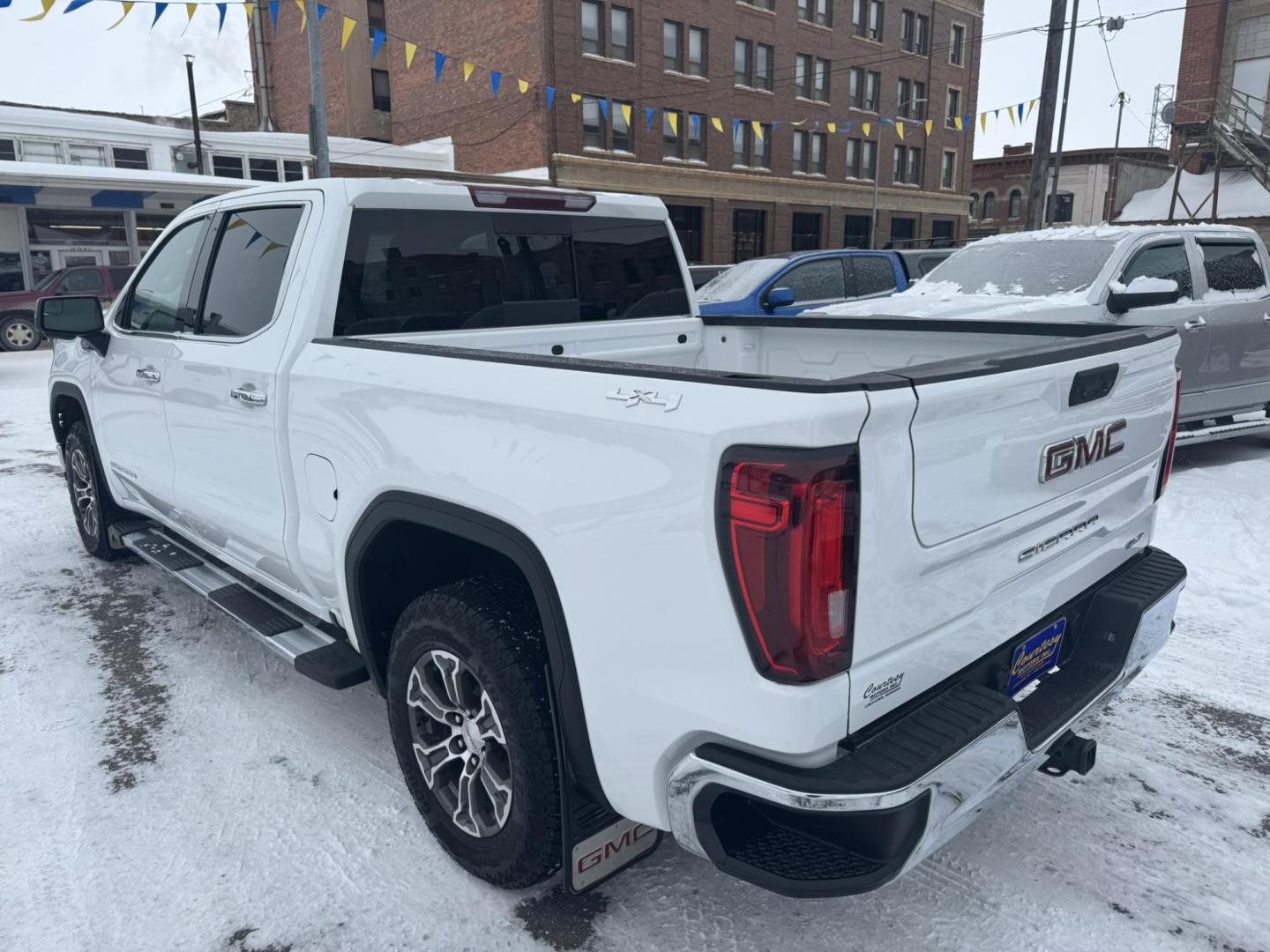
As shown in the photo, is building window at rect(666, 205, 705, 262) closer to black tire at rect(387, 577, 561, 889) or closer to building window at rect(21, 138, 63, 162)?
building window at rect(21, 138, 63, 162)

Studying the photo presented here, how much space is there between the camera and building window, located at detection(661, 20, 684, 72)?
105ft

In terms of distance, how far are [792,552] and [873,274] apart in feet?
34.2

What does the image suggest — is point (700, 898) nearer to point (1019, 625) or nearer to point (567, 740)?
point (567, 740)

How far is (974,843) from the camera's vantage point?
285 centimetres

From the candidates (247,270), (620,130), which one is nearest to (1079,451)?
(247,270)

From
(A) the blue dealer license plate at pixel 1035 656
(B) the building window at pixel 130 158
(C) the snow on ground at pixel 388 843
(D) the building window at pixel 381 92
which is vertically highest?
(D) the building window at pixel 381 92

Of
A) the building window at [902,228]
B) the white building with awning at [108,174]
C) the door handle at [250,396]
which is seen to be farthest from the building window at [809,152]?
the door handle at [250,396]

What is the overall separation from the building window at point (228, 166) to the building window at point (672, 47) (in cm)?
1476

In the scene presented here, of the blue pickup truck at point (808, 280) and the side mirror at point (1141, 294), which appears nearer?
the side mirror at point (1141, 294)

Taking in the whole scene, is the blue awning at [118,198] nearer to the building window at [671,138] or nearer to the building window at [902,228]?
the building window at [671,138]

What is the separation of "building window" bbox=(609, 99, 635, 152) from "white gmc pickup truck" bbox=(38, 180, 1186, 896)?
1158 inches

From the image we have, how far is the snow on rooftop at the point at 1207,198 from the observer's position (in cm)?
3072

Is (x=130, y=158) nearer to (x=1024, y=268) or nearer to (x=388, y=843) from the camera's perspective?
(x=1024, y=268)

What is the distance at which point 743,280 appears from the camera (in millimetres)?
10875
